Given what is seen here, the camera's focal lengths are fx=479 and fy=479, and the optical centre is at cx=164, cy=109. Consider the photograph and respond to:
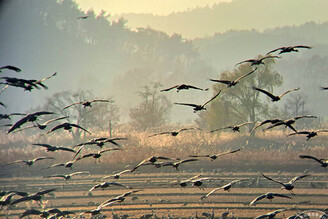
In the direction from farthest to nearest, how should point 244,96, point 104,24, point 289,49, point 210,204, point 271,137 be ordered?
point 104,24 < point 244,96 < point 271,137 < point 210,204 < point 289,49

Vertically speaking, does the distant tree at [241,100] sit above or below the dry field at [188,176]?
above

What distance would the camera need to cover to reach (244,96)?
52.2 meters

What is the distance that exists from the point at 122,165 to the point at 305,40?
173m

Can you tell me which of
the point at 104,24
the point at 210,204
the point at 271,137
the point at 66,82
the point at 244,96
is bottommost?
Result: the point at 210,204

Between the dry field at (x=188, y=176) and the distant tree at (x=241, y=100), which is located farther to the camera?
the distant tree at (x=241, y=100)

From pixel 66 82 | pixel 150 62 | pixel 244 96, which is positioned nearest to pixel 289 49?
pixel 244 96

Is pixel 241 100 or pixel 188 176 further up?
pixel 241 100

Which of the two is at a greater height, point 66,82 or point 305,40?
point 305,40

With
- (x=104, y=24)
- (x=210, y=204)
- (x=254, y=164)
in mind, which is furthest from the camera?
(x=104, y=24)

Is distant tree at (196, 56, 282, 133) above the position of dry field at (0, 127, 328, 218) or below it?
above

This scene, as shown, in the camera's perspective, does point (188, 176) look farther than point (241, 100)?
No

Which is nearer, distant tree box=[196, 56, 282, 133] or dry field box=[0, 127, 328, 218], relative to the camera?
dry field box=[0, 127, 328, 218]

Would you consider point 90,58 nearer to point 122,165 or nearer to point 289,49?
point 122,165

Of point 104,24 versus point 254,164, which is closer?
point 254,164
